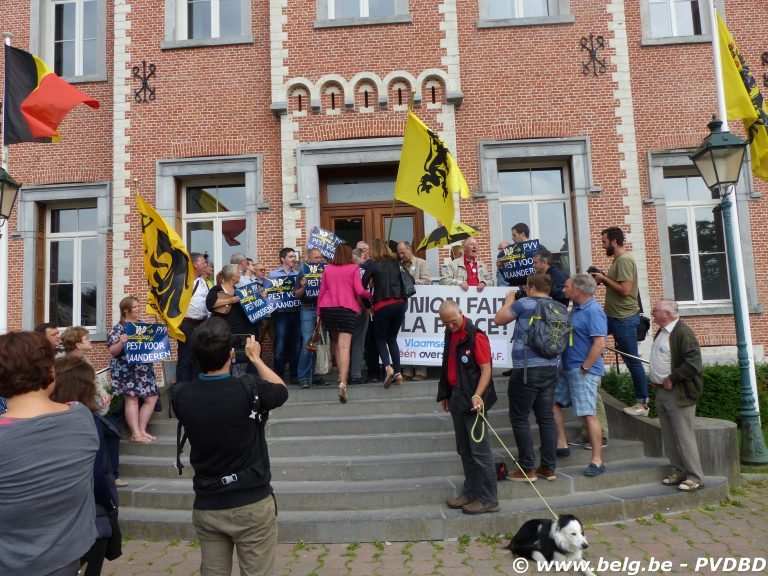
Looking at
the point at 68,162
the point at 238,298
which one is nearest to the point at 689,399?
the point at 238,298

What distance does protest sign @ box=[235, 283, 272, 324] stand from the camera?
701 centimetres

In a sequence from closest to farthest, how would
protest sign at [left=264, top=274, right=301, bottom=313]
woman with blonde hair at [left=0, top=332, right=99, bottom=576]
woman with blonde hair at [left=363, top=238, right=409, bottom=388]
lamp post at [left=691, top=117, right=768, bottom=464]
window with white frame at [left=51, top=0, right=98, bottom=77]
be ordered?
1. woman with blonde hair at [left=0, top=332, right=99, bottom=576]
2. lamp post at [left=691, top=117, right=768, bottom=464]
3. woman with blonde hair at [left=363, top=238, right=409, bottom=388]
4. protest sign at [left=264, top=274, right=301, bottom=313]
5. window with white frame at [left=51, top=0, right=98, bottom=77]

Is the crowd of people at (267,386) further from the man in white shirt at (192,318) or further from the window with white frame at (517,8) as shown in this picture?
the window with white frame at (517,8)

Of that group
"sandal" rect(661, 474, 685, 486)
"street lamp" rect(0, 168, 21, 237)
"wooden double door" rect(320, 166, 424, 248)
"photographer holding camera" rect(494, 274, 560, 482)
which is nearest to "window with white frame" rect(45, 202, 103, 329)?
"street lamp" rect(0, 168, 21, 237)

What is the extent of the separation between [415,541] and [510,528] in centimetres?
80

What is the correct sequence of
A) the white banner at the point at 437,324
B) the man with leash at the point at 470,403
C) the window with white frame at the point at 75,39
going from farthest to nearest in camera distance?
Result: the window with white frame at the point at 75,39 → the white banner at the point at 437,324 → the man with leash at the point at 470,403

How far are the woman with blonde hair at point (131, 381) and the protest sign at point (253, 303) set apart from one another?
122 centimetres

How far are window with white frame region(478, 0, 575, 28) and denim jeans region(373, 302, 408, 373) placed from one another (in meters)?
6.06

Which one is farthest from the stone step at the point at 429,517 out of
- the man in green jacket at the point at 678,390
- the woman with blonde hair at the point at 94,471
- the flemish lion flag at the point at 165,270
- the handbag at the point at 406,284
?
the handbag at the point at 406,284

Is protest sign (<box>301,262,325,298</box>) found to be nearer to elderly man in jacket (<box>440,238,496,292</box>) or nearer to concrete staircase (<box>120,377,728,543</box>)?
concrete staircase (<box>120,377,728,543</box>)

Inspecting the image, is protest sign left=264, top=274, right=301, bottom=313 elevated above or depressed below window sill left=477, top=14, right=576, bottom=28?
below

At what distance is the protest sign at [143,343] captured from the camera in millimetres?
6516

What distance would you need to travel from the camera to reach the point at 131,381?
21.6 ft

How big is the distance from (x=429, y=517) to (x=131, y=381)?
12.7ft
